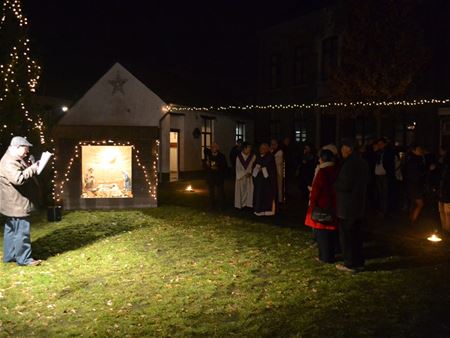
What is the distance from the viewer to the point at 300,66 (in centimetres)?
2706

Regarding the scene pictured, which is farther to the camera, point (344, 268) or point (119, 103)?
point (119, 103)

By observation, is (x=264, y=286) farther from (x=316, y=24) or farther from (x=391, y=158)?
(x=316, y=24)

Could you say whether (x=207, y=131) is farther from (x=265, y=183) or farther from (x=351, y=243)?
(x=351, y=243)

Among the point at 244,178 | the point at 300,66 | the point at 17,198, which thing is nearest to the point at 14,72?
the point at 244,178

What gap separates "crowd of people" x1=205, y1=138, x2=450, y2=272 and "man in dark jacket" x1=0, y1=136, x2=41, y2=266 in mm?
4356

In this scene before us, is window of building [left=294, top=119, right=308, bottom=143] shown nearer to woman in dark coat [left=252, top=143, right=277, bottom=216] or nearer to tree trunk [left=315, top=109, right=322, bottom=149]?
tree trunk [left=315, top=109, right=322, bottom=149]

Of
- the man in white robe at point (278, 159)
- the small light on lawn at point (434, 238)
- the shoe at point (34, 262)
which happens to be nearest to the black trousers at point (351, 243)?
the small light on lawn at point (434, 238)

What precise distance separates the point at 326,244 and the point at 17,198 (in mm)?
4793

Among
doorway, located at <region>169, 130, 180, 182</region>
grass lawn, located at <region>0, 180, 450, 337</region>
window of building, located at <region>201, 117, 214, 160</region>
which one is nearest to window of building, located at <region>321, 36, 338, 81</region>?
window of building, located at <region>201, 117, 214, 160</region>

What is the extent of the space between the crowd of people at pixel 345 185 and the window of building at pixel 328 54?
10152 mm

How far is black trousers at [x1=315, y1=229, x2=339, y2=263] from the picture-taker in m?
8.01

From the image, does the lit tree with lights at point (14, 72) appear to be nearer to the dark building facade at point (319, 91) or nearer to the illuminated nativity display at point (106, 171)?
the illuminated nativity display at point (106, 171)

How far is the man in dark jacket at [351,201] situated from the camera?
7.45 metres

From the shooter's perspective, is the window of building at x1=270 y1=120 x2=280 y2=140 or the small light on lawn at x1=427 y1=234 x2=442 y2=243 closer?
the small light on lawn at x1=427 y1=234 x2=442 y2=243
